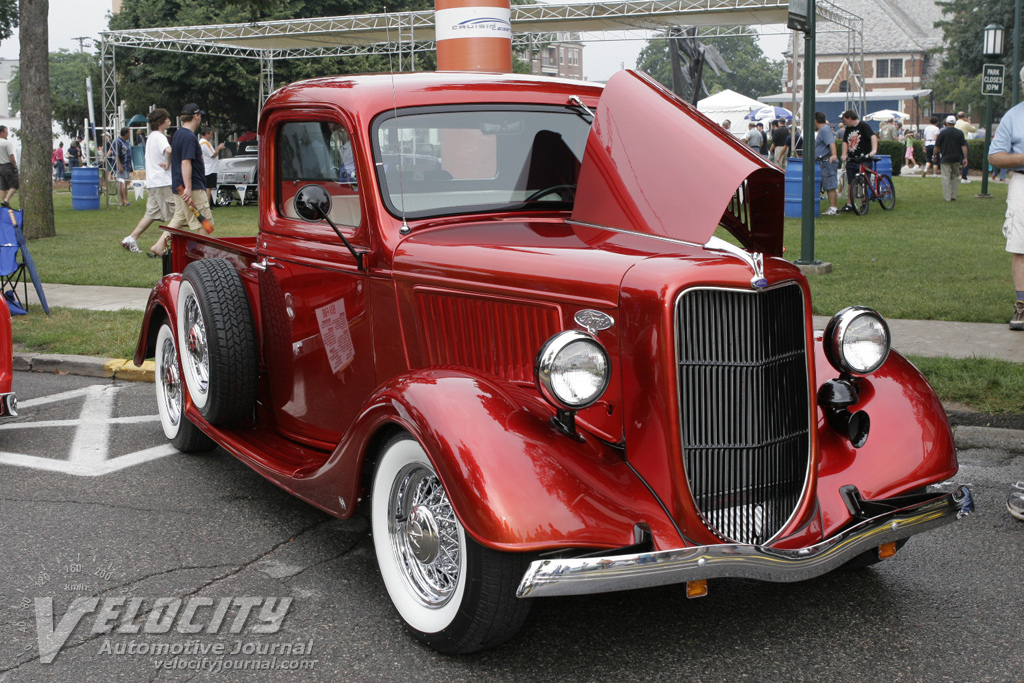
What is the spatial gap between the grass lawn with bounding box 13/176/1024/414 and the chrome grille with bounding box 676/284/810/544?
2983 mm

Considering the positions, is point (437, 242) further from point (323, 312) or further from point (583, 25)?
point (583, 25)

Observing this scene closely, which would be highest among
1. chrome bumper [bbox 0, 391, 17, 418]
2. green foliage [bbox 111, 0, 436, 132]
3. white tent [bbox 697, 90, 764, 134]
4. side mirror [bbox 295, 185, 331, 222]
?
green foliage [bbox 111, 0, 436, 132]

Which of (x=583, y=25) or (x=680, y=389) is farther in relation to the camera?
(x=583, y=25)

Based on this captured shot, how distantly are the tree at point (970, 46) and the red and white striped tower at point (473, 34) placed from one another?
46.1 meters

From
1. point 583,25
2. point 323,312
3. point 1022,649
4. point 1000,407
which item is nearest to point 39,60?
point 583,25

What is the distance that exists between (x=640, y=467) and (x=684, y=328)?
1.51 ft

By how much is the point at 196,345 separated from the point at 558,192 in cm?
202

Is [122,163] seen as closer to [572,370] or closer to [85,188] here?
[85,188]

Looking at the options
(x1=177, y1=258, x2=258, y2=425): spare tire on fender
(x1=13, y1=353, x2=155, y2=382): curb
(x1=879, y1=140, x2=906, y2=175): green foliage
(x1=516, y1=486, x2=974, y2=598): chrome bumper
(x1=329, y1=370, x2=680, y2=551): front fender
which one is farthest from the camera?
(x1=879, y1=140, x2=906, y2=175): green foliage

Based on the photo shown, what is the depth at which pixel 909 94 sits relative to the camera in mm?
66625

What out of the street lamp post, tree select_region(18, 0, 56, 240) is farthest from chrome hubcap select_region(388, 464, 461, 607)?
the street lamp post

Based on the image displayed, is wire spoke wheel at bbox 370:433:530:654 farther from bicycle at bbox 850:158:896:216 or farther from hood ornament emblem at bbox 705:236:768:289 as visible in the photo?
bicycle at bbox 850:158:896:216

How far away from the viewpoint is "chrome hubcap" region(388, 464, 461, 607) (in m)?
3.27

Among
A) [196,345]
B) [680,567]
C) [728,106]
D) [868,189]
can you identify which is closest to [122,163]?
[868,189]
